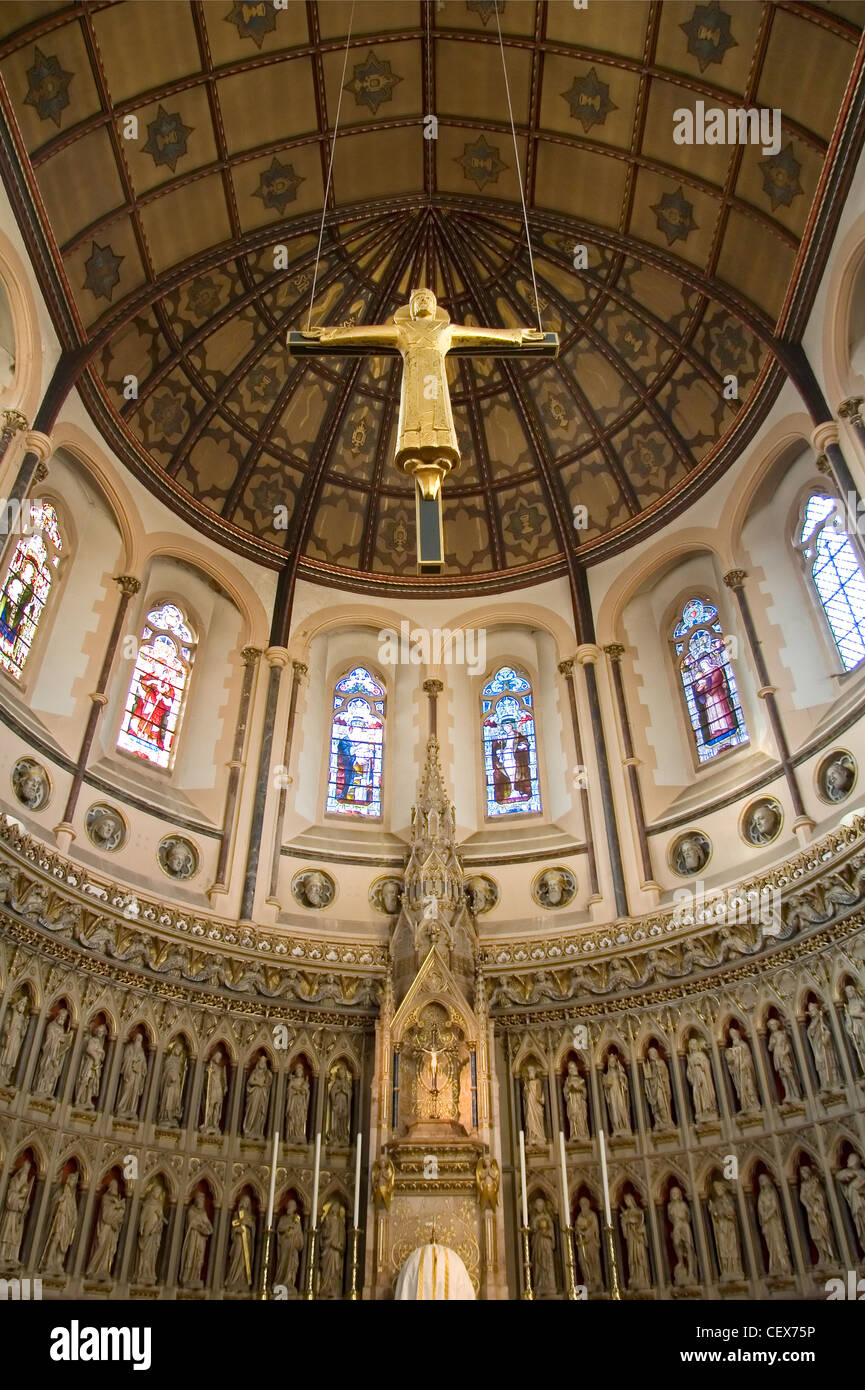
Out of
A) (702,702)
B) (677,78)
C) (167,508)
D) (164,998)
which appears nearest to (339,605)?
(167,508)

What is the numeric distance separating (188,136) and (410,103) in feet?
13.8

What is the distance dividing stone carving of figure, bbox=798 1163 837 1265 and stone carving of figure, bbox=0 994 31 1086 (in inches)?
423

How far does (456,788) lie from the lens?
20.4m

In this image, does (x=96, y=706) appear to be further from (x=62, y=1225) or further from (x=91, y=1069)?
(x=62, y=1225)

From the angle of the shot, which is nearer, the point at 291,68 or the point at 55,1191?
the point at 55,1191

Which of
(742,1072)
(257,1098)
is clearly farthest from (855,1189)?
(257,1098)

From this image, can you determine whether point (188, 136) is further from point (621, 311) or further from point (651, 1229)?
point (651, 1229)

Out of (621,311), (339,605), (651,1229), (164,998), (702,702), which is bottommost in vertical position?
(651,1229)

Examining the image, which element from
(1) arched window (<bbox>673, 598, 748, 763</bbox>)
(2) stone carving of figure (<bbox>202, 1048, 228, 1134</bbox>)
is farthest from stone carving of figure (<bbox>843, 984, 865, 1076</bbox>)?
(2) stone carving of figure (<bbox>202, 1048, 228, 1134</bbox>)

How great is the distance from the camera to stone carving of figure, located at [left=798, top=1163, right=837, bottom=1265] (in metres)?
12.9

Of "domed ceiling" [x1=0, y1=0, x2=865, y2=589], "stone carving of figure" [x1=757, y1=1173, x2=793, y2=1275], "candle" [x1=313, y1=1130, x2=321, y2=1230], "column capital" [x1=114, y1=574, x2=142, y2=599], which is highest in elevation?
"domed ceiling" [x1=0, y1=0, x2=865, y2=589]

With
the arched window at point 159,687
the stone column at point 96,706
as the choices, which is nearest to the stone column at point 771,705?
the arched window at point 159,687

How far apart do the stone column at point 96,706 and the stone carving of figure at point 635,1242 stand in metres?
10.1

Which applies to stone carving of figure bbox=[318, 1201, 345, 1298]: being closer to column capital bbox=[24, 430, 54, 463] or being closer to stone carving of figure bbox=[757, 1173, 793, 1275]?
stone carving of figure bbox=[757, 1173, 793, 1275]
